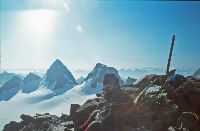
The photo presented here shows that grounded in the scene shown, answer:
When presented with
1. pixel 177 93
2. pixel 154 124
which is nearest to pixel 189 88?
pixel 177 93

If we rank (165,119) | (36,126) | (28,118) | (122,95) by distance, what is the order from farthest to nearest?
(28,118)
(36,126)
(122,95)
(165,119)

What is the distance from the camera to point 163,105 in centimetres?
2702

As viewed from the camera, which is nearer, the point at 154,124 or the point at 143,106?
the point at 154,124

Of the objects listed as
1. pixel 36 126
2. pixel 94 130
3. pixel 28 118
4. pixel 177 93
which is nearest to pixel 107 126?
pixel 94 130

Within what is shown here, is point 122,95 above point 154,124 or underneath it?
above

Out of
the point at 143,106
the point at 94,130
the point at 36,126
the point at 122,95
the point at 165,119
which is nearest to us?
the point at 94,130

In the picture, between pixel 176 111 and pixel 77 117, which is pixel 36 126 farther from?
Result: pixel 176 111

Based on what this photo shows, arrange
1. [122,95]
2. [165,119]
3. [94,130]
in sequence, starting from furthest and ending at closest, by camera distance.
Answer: [122,95] → [165,119] → [94,130]

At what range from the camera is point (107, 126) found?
2489 cm

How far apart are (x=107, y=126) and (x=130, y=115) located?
329 centimetres

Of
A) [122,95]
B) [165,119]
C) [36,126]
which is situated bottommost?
[36,126]

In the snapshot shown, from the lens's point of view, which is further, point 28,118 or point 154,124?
point 28,118

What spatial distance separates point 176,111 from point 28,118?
29946 millimetres

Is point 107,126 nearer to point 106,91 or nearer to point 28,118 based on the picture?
point 106,91
